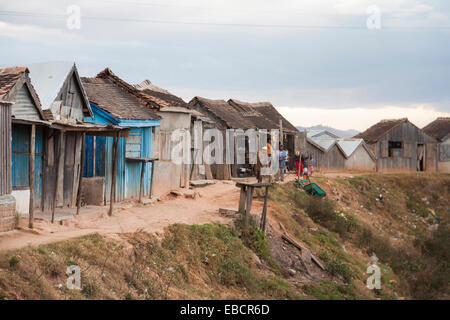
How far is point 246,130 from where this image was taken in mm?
24719

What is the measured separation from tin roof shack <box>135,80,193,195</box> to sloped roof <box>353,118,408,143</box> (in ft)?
65.2

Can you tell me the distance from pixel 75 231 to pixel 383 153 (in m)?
28.9

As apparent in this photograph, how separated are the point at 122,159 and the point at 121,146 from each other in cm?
43

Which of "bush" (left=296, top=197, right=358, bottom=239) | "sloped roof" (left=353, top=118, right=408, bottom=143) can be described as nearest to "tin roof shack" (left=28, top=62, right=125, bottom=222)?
"bush" (left=296, top=197, right=358, bottom=239)

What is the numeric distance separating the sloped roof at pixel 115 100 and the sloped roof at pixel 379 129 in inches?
871

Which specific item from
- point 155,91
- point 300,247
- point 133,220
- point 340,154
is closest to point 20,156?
point 133,220

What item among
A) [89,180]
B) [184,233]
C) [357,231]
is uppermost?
[89,180]

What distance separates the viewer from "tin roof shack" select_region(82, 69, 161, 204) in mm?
14312

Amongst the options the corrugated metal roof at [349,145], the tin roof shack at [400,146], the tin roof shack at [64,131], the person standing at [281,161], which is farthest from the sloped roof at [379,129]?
the tin roof shack at [64,131]

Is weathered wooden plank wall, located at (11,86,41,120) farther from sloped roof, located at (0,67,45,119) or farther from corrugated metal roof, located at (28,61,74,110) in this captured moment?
corrugated metal roof, located at (28,61,74,110)

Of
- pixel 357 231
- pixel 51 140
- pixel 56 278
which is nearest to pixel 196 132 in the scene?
pixel 357 231

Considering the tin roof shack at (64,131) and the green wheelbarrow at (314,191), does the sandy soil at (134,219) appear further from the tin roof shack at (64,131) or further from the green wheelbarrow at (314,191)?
the green wheelbarrow at (314,191)

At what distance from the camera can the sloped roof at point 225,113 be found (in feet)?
78.7

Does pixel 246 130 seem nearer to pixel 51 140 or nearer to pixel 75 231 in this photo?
pixel 51 140
